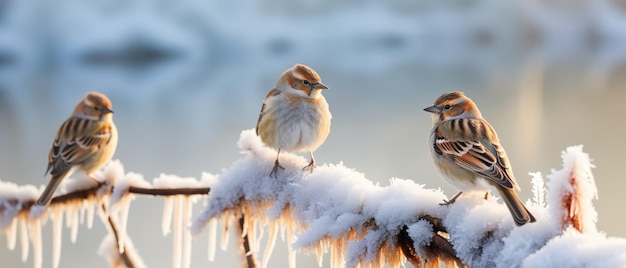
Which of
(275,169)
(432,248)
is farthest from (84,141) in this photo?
(432,248)

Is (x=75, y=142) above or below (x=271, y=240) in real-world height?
above

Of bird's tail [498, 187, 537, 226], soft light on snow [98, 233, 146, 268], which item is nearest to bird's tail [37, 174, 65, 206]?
soft light on snow [98, 233, 146, 268]

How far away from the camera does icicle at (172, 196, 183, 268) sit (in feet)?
7.86

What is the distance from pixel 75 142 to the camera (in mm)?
3021

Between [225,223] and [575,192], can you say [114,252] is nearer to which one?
[225,223]

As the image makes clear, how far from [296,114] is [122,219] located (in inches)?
36.0

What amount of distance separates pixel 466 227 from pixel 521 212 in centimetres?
12

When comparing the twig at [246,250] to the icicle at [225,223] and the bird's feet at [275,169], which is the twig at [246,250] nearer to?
the icicle at [225,223]

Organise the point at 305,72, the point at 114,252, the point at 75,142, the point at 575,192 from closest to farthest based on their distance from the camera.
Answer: the point at 575,192, the point at 114,252, the point at 305,72, the point at 75,142

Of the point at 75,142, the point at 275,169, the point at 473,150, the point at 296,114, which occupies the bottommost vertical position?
the point at 275,169

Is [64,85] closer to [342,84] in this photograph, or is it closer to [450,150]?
[342,84]

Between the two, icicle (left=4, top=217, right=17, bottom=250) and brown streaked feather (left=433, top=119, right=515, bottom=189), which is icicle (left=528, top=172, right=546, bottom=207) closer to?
brown streaked feather (left=433, top=119, right=515, bottom=189)

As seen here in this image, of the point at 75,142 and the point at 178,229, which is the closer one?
the point at 178,229

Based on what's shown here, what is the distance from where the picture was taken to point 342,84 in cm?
3266
